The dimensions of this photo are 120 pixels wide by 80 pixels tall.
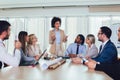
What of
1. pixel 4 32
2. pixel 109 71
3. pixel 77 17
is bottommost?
pixel 109 71

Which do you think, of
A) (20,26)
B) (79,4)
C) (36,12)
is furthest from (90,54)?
(20,26)

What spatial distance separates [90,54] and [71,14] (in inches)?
124

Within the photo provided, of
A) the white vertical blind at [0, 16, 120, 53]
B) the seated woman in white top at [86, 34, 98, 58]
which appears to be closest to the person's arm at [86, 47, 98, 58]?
the seated woman in white top at [86, 34, 98, 58]

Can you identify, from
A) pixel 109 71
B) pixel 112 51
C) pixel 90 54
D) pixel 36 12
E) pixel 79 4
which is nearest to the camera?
pixel 109 71

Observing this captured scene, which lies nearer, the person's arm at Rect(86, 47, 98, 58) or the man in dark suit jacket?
the man in dark suit jacket

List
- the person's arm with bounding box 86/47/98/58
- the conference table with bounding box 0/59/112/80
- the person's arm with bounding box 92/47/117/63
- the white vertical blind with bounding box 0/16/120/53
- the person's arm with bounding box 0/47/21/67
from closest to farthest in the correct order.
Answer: the conference table with bounding box 0/59/112/80
the person's arm with bounding box 0/47/21/67
the person's arm with bounding box 92/47/117/63
the person's arm with bounding box 86/47/98/58
the white vertical blind with bounding box 0/16/120/53

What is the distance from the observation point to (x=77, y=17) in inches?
280

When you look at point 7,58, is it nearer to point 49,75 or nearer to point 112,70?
point 49,75

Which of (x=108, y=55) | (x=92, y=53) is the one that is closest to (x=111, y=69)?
(x=108, y=55)

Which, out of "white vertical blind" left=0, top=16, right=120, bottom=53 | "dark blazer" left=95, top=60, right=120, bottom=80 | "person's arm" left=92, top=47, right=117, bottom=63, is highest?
"white vertical blind" left=0, top=16, right=120, bottom=53

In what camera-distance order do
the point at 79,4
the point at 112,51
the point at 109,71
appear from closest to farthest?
the point at 109,71
the point at 112,51
the point at 79,4

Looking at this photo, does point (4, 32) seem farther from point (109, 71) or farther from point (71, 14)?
point (71, 14)

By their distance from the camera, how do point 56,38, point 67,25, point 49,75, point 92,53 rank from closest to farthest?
point 49,75
point 92,53
point 56,38
point 67,25

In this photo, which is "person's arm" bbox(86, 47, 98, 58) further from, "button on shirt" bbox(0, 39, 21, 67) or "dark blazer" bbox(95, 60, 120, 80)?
"button on shirt" bbox(0, 39, 21, 67)
